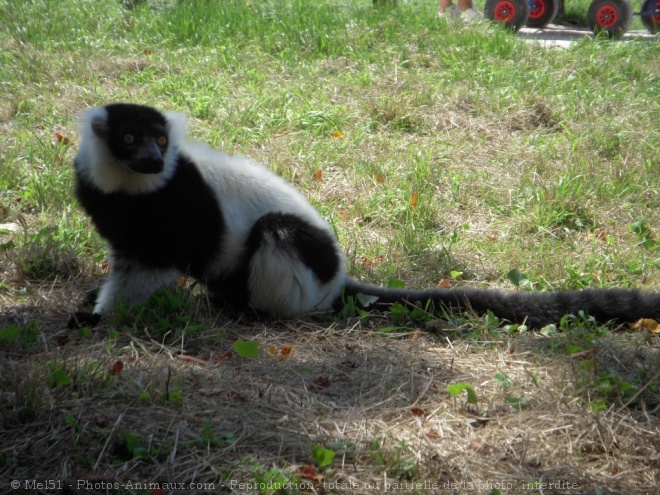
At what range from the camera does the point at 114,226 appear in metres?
4.27

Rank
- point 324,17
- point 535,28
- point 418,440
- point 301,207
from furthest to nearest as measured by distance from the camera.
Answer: point 535,28 < point 324,17 < point 301,207 < point 418,440

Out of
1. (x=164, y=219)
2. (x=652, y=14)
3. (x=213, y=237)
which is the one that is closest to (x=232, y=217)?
(x=213, y=237)

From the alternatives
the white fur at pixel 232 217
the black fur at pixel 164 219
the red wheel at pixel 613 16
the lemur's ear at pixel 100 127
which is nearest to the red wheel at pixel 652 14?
the red wheel at pixel 613 16

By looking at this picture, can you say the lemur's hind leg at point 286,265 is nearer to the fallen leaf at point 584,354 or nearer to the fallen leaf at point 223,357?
the fallen leaf at point 223,357

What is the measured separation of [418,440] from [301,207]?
76.5 inches

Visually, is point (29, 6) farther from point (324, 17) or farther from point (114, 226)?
point (114, 226)

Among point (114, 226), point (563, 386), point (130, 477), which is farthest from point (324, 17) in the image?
point (130, 477)

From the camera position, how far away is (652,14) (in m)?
10.5

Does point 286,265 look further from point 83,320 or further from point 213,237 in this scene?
point 83,320

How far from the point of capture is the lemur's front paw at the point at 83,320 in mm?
4141

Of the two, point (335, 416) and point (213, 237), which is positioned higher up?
point (213, 237)

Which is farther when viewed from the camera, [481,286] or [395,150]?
[395,150]

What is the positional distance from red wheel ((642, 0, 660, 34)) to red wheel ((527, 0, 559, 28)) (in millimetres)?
1300

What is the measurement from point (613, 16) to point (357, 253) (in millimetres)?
6935
